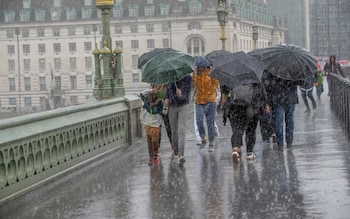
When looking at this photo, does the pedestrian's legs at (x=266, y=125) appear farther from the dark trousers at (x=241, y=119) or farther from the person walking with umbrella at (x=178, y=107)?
the person walking with umbrella at (x=178, y=107)

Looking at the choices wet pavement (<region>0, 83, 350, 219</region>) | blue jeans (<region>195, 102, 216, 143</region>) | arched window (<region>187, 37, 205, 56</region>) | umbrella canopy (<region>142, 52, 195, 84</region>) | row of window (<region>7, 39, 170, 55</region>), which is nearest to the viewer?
wet pavement (<region>0, 83, 350, 219</region>)

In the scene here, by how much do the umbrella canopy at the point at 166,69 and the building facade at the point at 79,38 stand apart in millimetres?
115908

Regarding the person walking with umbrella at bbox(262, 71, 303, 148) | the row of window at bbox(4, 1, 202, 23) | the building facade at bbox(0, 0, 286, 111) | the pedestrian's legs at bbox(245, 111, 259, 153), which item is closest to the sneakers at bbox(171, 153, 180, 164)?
the pedestrian's legs at bbox(245, 111, 259, 153)

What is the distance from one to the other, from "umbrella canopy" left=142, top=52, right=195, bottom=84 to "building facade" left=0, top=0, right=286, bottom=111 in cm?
11591

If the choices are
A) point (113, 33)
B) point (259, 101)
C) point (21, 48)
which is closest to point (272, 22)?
point (113, 33)

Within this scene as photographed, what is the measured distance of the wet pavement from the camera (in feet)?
31.2

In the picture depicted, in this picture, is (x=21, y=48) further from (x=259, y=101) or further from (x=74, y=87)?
(x=259, y=101)

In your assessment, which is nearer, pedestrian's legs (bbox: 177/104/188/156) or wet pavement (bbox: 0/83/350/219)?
wet pavement (bbox: 0/83/350/219)

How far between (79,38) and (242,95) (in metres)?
121

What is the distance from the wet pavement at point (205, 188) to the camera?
9516mm

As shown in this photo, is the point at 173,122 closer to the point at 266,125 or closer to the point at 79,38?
the point at 266,125

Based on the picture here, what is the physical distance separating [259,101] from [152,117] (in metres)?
1.71

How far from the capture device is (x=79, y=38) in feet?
438

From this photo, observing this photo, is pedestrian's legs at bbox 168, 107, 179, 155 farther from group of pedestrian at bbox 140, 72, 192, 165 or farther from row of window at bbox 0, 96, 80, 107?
row of window at bbox 0, 96, 80, 107
